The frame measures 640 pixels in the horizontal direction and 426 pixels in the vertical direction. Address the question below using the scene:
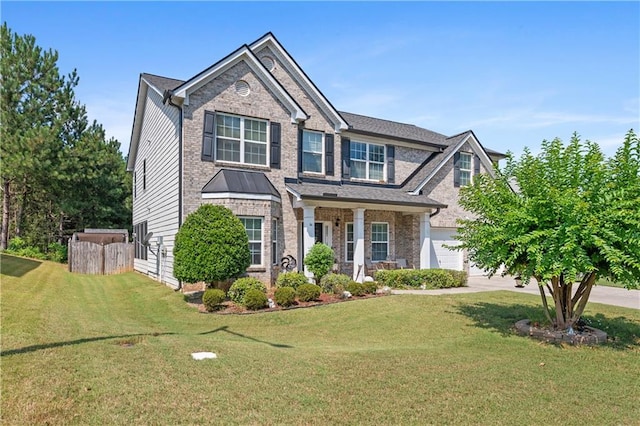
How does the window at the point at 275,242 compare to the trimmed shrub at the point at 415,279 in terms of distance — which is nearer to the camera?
the window at the point at 275,242

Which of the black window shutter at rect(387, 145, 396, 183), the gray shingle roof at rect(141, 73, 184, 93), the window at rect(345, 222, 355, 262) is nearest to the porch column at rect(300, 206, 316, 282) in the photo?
the window at rect(345, 222, 355, 262)

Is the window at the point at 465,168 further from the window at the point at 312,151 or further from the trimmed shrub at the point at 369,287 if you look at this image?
the trimmed shrub at the point at 369,287

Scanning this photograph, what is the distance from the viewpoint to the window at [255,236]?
13797 mm

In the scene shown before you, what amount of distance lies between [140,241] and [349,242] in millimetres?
11144

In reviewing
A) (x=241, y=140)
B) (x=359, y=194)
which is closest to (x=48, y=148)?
(x=241, y=140)

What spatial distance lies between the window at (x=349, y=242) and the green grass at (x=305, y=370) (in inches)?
281

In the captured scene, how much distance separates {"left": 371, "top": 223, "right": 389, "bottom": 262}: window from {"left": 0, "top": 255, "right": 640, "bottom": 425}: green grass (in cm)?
773

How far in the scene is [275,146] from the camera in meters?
15.4

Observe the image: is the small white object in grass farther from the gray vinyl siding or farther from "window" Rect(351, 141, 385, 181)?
"window" Rect(351, 141, 385, 181)

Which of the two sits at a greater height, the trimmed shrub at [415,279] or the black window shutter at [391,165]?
the black window shutter at [391,165]

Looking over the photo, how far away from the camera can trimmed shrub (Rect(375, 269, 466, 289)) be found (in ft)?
50.2

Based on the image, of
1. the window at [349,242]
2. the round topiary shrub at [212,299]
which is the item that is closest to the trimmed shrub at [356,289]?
the round topiary shrub at [212,299]

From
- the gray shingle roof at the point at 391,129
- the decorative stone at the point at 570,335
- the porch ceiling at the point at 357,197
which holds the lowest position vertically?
the decorative stone at the point at 570,335

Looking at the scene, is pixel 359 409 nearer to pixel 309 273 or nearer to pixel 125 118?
pixel 309 273
